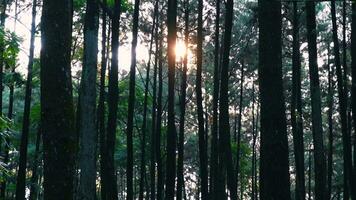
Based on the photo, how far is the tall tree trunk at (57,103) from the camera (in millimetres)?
5359

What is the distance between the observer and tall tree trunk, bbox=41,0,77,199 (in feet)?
17.6

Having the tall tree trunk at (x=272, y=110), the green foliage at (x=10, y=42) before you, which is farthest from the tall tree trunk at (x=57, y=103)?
the tall tree trunk at (x=272, y=110)

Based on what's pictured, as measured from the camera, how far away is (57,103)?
544 centimetres

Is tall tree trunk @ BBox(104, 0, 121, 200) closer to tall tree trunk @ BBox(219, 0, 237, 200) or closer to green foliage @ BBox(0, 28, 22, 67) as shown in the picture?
tall tree trunk @ BBox(219, 0, 237, 200)

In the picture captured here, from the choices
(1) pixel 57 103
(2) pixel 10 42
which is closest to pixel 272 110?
(1) pixel 57 103

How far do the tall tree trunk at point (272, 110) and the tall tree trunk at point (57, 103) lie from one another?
3240mm

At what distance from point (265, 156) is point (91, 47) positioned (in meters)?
5.29

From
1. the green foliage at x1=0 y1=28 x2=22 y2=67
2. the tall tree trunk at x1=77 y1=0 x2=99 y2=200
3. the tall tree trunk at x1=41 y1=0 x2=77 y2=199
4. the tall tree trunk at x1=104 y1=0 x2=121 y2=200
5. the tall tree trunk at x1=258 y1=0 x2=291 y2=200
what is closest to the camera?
the tall tree trunk at x1=41 y1=0 x2=77 y2=199

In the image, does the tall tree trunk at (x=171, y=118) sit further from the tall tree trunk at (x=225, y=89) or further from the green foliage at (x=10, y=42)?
the green foliage at (x=10, y=42)

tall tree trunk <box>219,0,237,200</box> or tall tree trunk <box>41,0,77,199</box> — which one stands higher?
tall tree trunk <box>219,0,237,200</box>

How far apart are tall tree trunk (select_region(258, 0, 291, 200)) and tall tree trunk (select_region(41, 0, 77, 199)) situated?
3240 millimetres

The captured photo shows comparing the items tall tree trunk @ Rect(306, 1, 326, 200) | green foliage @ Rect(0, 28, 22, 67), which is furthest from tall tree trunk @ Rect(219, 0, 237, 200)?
green foliage @ Rect(0, 28, 22, 67)

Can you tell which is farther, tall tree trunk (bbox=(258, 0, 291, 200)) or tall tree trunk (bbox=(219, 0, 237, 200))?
tall tree trunk (bbox=(219, 0, 237, 200))

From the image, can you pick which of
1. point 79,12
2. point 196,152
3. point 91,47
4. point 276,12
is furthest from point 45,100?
point 196,152
